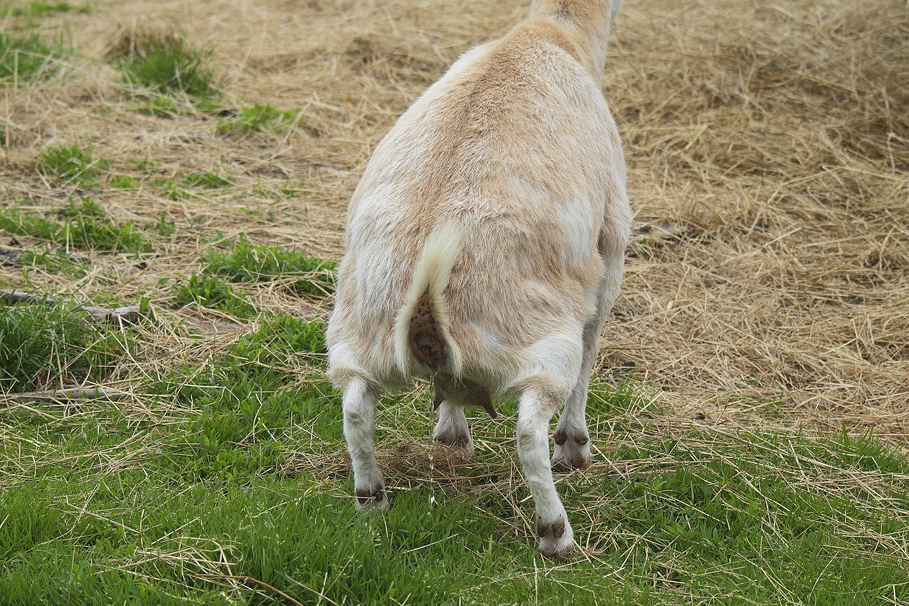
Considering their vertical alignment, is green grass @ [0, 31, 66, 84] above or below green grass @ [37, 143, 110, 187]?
above

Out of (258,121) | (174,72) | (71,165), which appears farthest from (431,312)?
(174,72)

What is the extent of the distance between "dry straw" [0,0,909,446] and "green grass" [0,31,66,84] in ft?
0.64

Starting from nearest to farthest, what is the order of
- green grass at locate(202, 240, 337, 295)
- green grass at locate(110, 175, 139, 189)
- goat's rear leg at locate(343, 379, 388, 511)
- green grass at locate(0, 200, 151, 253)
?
goat's rear leg at locate(343, 379, 388, 511)
green grass at locate(202, 240, 337, 295)
green grass at locate(0, 200, 151, 253)
green grass at locate(110, 175, 139, 189)

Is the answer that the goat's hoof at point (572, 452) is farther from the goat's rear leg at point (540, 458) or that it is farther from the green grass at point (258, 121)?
the green grass at point (258, 121)

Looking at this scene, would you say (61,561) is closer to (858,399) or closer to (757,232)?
(858,399)

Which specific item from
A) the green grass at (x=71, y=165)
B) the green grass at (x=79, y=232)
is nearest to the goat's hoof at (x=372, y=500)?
the green grass at (x=79, y=232)

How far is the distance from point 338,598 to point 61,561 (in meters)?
0.99

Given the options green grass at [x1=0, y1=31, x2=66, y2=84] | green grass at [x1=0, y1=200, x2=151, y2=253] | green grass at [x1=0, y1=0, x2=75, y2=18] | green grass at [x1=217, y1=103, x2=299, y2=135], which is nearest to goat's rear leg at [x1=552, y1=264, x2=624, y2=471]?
green grass at [x1=0, y1=200, x2=151, y2=253]

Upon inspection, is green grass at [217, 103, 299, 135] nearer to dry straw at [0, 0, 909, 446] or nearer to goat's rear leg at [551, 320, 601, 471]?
dry straw at [0, 0, 909, 446]

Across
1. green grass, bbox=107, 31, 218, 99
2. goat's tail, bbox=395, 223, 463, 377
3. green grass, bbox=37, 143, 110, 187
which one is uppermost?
goat's tail, bbox=395, 223, 463, 377

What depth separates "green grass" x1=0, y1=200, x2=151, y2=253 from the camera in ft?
18.3

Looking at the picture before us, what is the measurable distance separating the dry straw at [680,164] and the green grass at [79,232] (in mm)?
147

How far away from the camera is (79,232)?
221 inches

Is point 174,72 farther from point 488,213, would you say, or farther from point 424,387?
point 488,213
